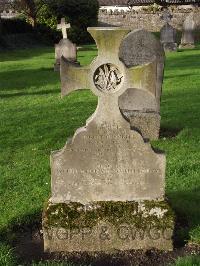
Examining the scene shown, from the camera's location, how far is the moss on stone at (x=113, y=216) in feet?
18.3

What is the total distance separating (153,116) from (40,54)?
19998mm

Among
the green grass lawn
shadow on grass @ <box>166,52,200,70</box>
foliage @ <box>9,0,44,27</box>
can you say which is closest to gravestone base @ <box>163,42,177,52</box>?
shadow on grass @ <box>166,52,200,70</box>

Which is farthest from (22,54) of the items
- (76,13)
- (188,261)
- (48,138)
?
(188,261)

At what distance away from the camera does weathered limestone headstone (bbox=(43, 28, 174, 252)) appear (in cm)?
558

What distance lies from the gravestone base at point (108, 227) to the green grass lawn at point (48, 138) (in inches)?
16.0

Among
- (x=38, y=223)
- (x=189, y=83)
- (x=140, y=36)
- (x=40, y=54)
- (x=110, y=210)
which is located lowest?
(x=40, y=54)

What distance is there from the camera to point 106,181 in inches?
225

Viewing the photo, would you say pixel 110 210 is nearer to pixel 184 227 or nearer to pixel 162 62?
pixel 184 227

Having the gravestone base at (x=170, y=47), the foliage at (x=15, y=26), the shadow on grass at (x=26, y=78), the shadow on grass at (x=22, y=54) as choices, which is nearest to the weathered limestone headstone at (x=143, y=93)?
the shadow on grass at (x=26, y=78)

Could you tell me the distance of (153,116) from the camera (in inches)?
388

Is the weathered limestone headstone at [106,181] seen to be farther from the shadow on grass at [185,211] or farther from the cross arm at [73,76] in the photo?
the shadow on grass at [185,211]

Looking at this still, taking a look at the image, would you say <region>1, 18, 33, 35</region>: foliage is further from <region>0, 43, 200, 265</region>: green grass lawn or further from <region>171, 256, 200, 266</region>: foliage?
<region>171, 256, 200, 266</region>: foliage

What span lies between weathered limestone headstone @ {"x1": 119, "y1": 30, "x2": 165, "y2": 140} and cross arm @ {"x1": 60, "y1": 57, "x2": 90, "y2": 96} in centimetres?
399

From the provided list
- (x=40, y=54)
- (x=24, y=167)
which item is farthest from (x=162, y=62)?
(x=40, y=54)
